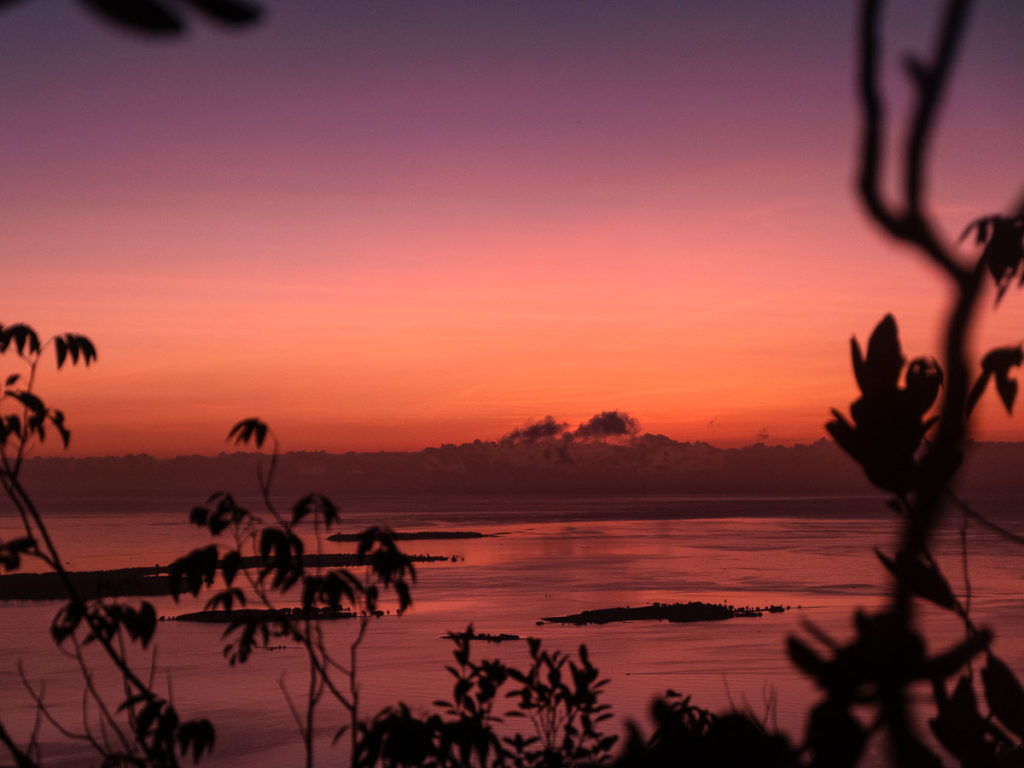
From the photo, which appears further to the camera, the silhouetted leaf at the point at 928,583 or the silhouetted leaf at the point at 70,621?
the silhouetted leaf at the point at 70,621

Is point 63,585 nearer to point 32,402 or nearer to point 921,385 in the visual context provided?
point 32,402

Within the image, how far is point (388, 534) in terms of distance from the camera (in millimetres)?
4348

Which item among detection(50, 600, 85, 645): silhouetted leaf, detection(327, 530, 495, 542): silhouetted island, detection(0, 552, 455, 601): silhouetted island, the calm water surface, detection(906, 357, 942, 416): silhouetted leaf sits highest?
detection(906, 357, 942, 416): silhouetted leaf

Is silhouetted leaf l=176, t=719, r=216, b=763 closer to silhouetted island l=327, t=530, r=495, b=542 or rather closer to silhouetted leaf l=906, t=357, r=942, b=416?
silhouetted leaf l=906, t=357, r=942, b=416

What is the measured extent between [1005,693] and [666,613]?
35.5m

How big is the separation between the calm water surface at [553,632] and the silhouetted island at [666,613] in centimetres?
101

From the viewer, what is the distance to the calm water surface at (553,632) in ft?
73.5

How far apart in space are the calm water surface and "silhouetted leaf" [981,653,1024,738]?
0.24 meters

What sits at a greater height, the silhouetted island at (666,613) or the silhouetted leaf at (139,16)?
the silhouetted leaf at (139,16)

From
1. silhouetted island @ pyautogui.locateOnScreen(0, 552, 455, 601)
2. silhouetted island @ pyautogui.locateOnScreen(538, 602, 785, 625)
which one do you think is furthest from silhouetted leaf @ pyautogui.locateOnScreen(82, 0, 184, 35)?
silhouetted island @ pyautogui.locateOnScreen(0, 552, 455, 601)

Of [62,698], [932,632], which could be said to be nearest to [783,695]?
[932,632]

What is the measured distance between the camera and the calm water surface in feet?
73.5

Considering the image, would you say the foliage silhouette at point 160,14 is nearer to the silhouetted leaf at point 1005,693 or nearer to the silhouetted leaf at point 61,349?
the silhouetted leaf at point 1005,693

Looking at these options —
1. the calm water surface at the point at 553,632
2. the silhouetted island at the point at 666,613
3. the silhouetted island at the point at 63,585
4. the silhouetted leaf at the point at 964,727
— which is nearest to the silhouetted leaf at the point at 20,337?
the calm water surface at the point at 553,632
